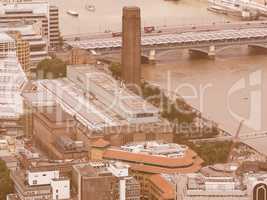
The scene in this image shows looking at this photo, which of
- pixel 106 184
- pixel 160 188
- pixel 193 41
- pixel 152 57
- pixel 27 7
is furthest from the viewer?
pixel 27 7

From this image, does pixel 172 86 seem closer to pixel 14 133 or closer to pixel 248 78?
pixel 248 78

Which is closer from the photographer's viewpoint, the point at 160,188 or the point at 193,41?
the point at 160,188

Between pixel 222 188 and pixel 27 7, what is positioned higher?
pixel 27 7

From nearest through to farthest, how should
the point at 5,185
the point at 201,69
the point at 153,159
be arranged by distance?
the point at 5,185 < the point at 153,159 < the point at 201,69

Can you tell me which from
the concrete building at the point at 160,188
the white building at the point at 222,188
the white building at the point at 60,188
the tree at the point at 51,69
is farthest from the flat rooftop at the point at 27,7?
the white building at the point at 222,188

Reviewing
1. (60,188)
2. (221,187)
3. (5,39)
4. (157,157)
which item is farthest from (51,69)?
(221,187)

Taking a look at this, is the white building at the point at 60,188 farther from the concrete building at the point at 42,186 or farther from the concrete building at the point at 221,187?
the concrete building at the point at 221,187

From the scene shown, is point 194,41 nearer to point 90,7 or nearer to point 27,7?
point 27,7

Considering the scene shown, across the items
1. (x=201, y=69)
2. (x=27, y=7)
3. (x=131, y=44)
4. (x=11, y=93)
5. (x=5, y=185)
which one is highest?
(x=27, y=7)
